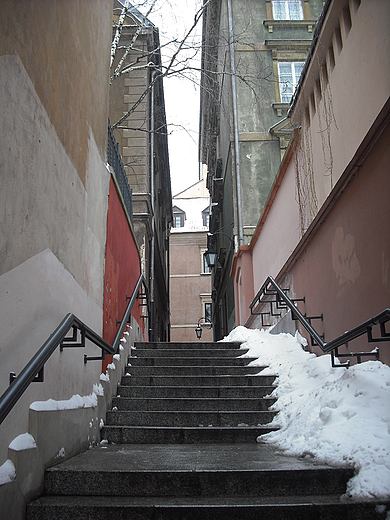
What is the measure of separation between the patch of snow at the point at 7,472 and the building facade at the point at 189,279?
30466 millimetres

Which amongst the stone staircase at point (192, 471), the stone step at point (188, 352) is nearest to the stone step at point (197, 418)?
the stone staircase at point (192, 471)

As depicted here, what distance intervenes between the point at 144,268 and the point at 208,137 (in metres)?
11.2

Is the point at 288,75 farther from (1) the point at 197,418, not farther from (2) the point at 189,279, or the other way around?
(2) the point at 189,279

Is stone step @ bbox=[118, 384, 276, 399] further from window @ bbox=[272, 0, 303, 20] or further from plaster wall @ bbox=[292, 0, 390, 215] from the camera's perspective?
window @ bbox=[272, 0, 303, 20]

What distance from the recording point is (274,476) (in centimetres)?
337

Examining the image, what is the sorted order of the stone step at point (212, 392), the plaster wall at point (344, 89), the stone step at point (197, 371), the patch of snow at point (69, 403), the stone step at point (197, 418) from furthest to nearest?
the stone step at point (197, 371), the stone step at point (212, 392), the stone step at point (197, 418), the plaster wall at point (344, 89), the patch of snow at point (69, 403)

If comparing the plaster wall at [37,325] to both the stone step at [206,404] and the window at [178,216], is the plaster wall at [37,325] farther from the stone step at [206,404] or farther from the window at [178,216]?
the window at [178,216]

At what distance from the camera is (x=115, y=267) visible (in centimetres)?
669

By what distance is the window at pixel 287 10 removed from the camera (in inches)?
629

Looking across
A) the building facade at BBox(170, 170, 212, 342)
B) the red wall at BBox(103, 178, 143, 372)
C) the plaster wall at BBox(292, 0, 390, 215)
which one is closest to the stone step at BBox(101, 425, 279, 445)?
the red wall at BBox(103, 178, 143, 372)

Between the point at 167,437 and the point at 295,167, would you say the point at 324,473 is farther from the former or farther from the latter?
the point at 295,167

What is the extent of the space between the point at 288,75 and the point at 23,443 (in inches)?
575

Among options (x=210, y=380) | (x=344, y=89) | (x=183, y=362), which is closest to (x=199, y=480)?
(x=210, y=380)

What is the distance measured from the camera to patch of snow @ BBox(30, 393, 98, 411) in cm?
353
